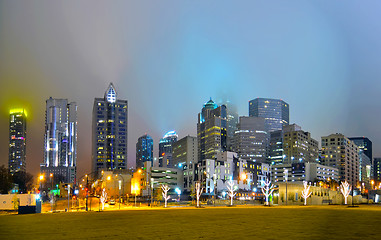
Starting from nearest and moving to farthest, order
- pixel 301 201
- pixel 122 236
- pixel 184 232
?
1. pixel 122 236
2. pixel 184 232
3. pixel 301 201

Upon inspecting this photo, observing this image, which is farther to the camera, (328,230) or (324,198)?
(324,198)

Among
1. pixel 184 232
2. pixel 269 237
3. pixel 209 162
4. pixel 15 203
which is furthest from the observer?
pixel 209 162

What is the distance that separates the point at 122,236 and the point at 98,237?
62.1 inches

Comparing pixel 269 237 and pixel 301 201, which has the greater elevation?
pixel 269 237

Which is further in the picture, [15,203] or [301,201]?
[301,201]

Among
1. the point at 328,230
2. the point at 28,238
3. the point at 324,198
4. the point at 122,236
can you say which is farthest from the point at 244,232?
the point at 324,198

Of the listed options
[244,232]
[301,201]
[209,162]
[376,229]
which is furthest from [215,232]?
[209,162]

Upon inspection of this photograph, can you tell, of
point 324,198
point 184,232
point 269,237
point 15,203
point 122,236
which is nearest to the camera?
point 269,237

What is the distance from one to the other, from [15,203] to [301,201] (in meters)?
64.3

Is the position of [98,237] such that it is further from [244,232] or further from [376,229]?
[376,229]

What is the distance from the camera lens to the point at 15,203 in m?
74.0

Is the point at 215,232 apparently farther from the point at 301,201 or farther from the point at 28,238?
the point at 301,201

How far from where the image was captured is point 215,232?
27172mm

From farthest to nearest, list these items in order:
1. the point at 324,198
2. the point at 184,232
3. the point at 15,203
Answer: the point at 324,198 → the point at 15,203 → the point at 184,232
